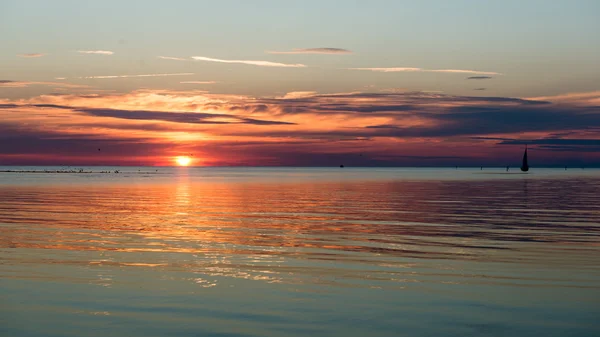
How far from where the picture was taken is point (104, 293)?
18.8 m

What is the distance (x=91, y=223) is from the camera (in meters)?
37.9

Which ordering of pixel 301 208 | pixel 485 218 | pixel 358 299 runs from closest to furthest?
pixel 358 299 < pixel 485 218 < pixel 301 208

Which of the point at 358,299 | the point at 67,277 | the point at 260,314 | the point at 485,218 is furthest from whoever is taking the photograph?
the point at 485,218

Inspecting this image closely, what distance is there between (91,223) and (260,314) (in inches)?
929

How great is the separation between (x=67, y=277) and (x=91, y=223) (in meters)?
17.4

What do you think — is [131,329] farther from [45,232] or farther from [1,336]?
[45,232]

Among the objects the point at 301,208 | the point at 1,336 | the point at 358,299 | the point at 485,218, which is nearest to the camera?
the point at 1,336

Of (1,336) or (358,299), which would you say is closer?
(1,336)

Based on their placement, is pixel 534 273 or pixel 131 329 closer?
pixel 131 329

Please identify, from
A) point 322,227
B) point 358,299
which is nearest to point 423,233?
point 322,227

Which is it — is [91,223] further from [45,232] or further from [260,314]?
[260,314]

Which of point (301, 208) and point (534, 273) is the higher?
point (534, 273)

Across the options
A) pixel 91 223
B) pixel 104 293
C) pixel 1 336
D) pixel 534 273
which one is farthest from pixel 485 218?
pixel 1 336

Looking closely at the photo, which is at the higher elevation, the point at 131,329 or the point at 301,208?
the point at 131,329
